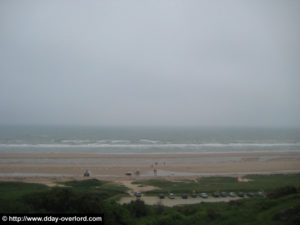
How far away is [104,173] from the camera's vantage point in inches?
985

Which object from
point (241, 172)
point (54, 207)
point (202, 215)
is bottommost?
point (241, 172)

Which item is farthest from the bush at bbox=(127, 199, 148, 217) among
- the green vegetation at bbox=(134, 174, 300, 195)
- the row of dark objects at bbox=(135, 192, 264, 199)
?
the green vegetation at bbox=(134, 174, 300, 195)

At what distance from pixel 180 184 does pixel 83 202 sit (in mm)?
13294

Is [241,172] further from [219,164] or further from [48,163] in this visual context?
[48,163]

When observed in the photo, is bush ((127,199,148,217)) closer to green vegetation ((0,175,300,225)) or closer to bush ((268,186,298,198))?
green vegetation ((0,175,300,225))

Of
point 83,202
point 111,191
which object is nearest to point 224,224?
point 83,202

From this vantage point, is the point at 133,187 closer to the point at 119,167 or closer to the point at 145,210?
the point at 145,210

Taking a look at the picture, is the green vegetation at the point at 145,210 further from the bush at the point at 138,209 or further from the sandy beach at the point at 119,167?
the sandy beach at the point at 119,167

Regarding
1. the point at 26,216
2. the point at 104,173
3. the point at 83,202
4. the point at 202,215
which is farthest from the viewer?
the point at 104,173

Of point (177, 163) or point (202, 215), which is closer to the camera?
point (202, 215)

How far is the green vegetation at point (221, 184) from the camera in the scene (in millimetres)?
17281

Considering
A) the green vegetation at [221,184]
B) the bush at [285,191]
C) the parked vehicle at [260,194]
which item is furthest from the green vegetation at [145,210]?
the green vegetation at [221,184]

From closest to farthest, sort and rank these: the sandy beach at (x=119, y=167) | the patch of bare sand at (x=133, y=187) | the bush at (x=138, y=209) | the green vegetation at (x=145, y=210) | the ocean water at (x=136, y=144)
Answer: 1. the green vegetation at (x=145, y=210)
2. the bush at (x=138, y=209)
3. the patch of bare sand at (x=133, y=187)
4. the sandy beach at (x=119, y=167)
5. the ocean water at (x=136, y=144)

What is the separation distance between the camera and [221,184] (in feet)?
63.7
